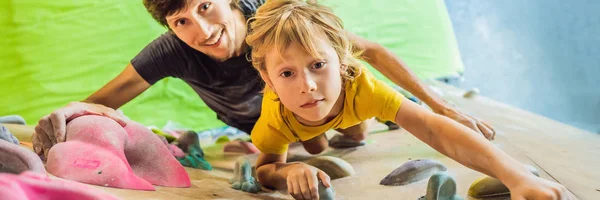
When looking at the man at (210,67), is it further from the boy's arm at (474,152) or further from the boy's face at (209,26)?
the boy's arm at (474,152)

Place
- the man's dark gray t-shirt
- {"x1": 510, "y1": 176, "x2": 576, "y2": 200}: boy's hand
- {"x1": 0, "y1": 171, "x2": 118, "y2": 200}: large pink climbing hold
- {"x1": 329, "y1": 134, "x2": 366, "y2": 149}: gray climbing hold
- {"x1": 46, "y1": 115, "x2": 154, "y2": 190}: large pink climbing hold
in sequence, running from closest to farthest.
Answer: {"x1": 0, "y1": 171, "x2": 118, "y2": 200}: large pink climbing hold < {"x1": 510, "y1": 176, "x2": 576, "y2": 200}: boy's hand < {"x1": 46, "y1": 115, "x2": 154, "y2": 190}: large pink climbing hold < the man's dark gray t-shirt < {"x1": 329, "y1": 134, "x2": 366, "y2": 149}: gray climbing hold

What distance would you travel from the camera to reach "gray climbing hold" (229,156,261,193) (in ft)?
3.97

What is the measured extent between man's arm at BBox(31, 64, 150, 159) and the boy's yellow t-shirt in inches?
10.9

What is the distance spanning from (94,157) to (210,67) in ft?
1.80

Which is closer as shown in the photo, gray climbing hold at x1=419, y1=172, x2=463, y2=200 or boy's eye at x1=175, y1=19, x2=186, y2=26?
gray climbing hold at x1=419, y1=172, x2=463, y2=200

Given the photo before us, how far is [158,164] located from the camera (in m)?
1.20

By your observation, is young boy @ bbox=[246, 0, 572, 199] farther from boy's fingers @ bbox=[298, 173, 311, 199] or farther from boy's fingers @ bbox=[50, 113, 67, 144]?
boy's fingers @ bbox=[50, 113, 67, 144]

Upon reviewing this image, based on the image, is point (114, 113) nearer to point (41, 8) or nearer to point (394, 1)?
point (41, 8)

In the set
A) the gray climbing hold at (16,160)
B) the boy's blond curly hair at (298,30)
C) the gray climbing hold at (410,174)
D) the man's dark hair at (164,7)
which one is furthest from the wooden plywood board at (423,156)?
the man's dark hair at (164,7)

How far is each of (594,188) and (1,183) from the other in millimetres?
912

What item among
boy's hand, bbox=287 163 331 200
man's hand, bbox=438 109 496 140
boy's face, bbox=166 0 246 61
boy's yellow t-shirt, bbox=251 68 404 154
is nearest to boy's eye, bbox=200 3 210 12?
boy's face, bbox=166 0 246 61

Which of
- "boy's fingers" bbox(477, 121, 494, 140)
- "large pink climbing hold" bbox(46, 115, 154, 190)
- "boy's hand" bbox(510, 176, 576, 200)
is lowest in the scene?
"boy's fingers" bbox(477, 121, 494, 140)

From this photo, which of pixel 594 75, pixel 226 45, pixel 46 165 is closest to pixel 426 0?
pixel 594 75

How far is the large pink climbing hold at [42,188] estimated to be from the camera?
776 millimetres
